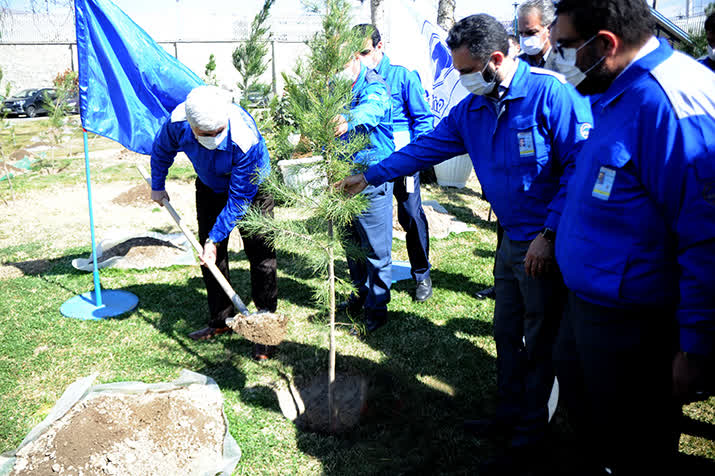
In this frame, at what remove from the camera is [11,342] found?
3.96 m

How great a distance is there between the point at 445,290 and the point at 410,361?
4.42 feet

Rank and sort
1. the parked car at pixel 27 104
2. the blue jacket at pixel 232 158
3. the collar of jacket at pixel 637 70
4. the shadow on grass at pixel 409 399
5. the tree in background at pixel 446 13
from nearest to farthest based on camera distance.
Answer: the collar of jacket at pixel 637 70 < the shadow on grass at pixel 409 399 < the blue jacket at pixel 232 158 < the tree in background at pixel 446 13 < the parked car at pixel 27 104

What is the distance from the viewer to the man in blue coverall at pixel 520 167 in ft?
7.55

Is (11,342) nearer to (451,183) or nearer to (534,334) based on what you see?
(534,334)

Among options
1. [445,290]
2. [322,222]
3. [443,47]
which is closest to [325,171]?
[322,222]

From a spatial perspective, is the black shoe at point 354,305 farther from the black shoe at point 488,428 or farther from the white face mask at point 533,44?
the white face mask at point 533,44

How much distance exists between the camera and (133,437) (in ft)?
8.57

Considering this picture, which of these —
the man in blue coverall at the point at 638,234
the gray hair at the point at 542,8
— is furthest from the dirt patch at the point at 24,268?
the man in blue coverall at the point at 638,234

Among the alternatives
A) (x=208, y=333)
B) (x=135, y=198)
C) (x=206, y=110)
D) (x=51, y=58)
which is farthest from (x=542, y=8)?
(x=51, y=58)

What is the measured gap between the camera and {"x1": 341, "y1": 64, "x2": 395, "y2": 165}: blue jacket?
118 inches

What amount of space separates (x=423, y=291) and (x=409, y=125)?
152 centimetres

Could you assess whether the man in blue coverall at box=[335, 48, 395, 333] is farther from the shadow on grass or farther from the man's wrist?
the man's wrist

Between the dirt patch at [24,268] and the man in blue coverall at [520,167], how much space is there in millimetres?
4369

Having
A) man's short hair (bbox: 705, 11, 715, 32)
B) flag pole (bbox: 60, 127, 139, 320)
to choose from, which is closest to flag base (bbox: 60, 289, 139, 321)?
flag pole (bbox: 60, 127, 139, 320)
